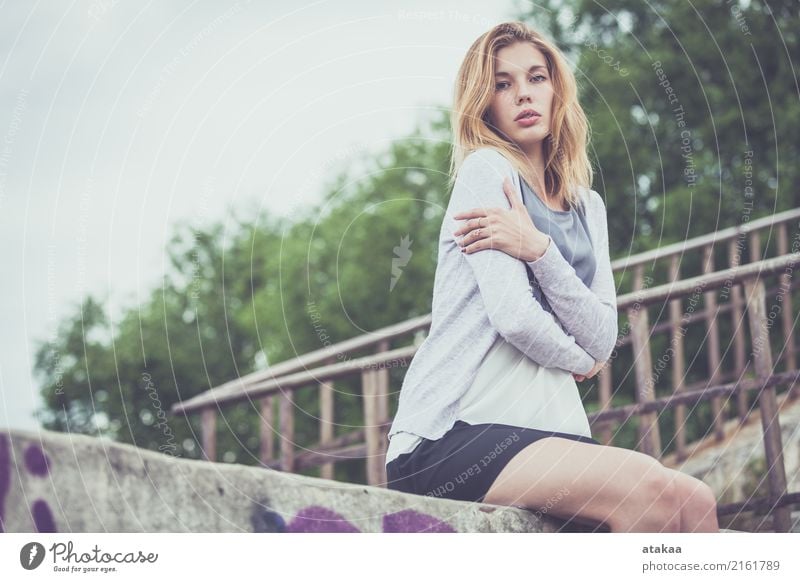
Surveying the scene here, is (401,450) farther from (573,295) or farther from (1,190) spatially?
(1,190)

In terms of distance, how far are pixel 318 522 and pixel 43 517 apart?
0.54 meters

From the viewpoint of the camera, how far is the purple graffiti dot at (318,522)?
1753 mm

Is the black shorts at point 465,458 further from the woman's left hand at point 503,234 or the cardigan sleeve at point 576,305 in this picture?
the woman's left hand at point 503,234

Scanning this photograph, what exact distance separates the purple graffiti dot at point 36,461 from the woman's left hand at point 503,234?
883 mm

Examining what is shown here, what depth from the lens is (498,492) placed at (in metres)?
1.54

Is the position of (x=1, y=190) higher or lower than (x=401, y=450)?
higher

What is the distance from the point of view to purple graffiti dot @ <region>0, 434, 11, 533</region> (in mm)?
1846

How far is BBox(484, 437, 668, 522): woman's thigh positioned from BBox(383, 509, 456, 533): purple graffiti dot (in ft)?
0.77

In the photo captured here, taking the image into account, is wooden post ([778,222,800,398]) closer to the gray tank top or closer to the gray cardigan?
Result: the gray tank top

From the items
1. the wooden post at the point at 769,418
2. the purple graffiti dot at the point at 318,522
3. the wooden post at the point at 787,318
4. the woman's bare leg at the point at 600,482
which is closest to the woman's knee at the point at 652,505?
the woman's bare leg at the point at 600,482

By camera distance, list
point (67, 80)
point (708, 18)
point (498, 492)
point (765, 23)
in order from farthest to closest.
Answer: point (708, 18)
point (765, 23)
point (67, 80)
point (498, 492)
